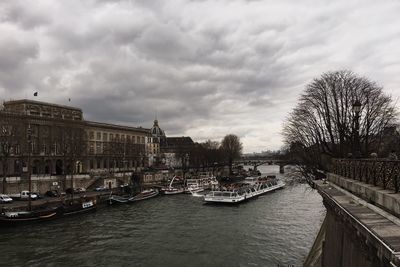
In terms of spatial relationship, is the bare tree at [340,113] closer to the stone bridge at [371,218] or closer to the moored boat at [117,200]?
the stone bridge at [371,218]

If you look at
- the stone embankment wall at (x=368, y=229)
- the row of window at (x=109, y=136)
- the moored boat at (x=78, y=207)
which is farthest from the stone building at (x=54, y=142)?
the stone embankment wall at (x=368, y=229)

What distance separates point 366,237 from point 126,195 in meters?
60.0

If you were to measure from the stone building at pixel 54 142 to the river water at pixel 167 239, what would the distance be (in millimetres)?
18282

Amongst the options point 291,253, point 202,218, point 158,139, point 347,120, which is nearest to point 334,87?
point 347,120

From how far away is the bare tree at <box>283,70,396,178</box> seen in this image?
3428 cm

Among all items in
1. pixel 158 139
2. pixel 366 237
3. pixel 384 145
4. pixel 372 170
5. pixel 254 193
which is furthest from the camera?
pixel 158 139

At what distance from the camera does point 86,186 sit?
75500mm

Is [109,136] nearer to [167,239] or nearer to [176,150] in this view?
[176,150]

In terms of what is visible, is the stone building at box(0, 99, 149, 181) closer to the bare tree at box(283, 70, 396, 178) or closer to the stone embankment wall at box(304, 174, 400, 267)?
the bare tree at box(283, 70, 396, 178)

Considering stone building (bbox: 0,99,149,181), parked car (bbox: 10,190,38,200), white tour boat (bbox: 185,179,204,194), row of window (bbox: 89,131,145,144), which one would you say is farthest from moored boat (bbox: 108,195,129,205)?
row of window (bbox: 89,131,145,144)

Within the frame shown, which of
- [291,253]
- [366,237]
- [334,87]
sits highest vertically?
[334,87]

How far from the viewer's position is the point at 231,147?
155500 mm

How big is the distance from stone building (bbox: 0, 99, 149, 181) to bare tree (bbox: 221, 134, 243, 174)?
4133cm

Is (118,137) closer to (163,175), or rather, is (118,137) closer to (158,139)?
(163,175)
